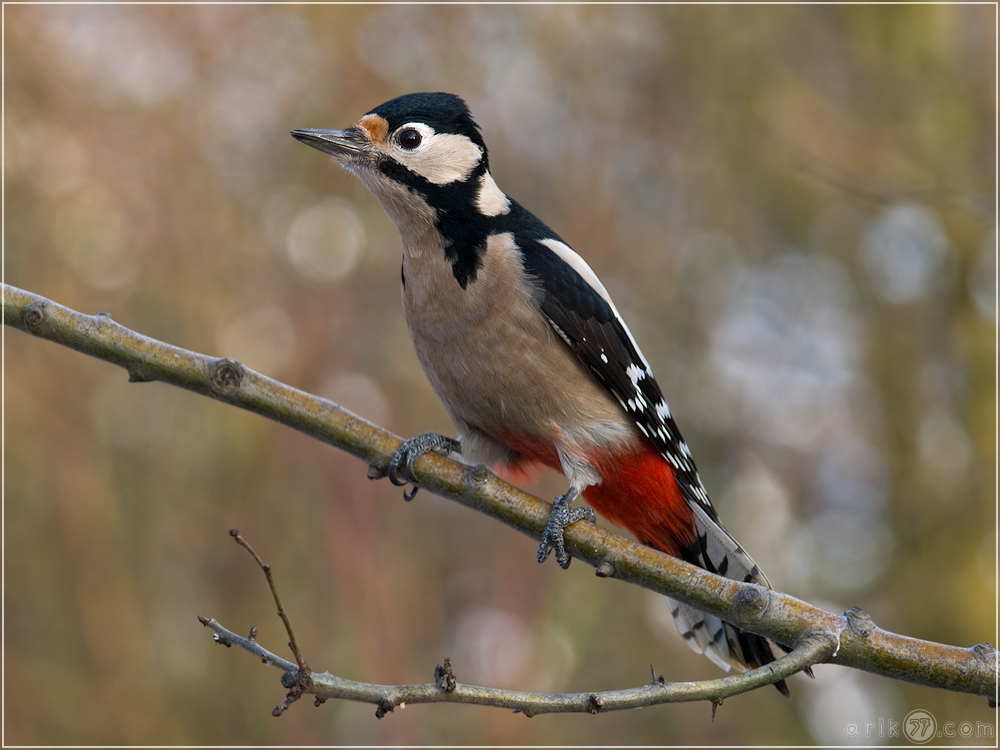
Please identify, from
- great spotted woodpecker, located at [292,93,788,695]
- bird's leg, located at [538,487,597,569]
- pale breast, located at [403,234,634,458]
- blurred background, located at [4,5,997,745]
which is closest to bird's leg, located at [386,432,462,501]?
great spotted woodpecker, located at [292,93,788,695]

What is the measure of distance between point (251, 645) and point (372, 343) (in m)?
4.48

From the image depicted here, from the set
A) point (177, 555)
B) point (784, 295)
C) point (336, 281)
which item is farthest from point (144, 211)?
point (784, 295)

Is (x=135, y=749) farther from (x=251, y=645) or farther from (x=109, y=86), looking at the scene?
(x=109, y=86)

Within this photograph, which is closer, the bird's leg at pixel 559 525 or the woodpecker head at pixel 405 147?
the bird's leg at pixel 559 525

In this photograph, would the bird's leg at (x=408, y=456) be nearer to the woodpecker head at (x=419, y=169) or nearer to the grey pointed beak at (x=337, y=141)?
the woodpecker head at (x=419, y=169)

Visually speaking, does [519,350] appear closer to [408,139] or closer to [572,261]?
[572,261]

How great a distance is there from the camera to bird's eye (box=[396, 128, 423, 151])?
3291mm

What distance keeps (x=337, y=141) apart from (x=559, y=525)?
1.63 m

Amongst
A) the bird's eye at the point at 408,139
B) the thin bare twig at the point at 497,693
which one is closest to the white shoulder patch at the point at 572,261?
the bird's eye at the point at 408,139

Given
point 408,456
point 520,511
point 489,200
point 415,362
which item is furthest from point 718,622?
point 415,362

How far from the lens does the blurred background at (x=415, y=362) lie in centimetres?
568

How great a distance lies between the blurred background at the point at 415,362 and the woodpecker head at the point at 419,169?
2.72 meters

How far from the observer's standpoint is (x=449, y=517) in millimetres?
6969

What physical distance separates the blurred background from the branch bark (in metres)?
3.10
